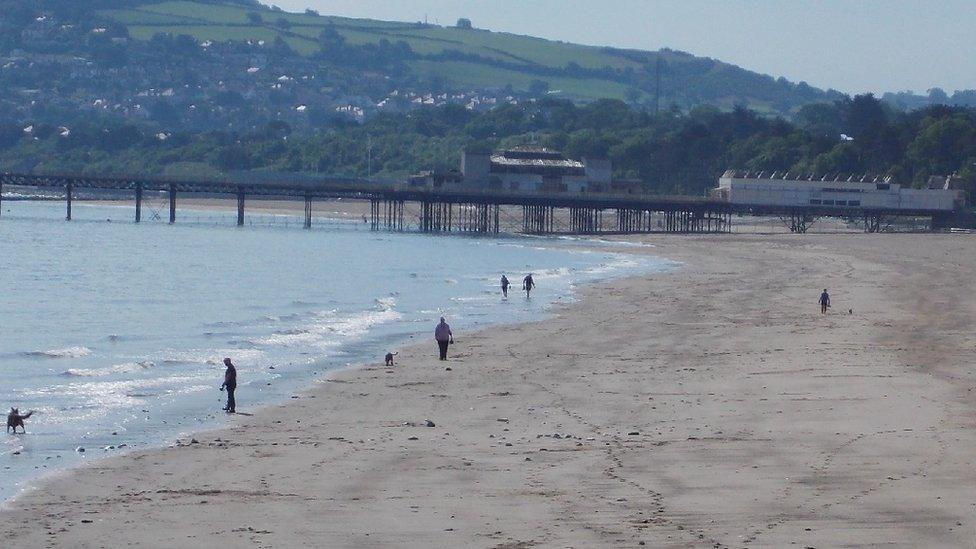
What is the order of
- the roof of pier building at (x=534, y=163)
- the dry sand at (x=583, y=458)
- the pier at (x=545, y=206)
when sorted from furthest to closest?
the roof of pier building at (x=534, y=163)
the pier at (x=545, y=206)
the dry sand at (x=583, y=458)

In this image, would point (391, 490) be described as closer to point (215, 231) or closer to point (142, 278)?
point (142, 278)

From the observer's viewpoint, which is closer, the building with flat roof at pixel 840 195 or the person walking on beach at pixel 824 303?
the person walking on beach at pixel 824 303

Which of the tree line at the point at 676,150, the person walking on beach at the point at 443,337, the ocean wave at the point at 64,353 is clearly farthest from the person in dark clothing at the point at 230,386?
the tree line at the point at 676,150

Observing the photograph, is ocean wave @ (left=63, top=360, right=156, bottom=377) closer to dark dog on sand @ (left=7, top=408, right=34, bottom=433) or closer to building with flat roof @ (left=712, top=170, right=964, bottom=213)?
dark dog on sand @ (left=7, top=408, right=34, bottom=433)

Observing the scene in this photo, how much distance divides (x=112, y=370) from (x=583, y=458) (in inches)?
507

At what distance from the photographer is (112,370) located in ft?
88.2

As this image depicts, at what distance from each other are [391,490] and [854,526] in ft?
15.4

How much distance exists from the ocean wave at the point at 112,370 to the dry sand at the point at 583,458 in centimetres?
387

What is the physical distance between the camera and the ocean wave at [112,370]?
26.2m

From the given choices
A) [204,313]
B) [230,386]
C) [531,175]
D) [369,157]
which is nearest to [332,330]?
[204,313]

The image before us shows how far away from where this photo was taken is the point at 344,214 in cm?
13462

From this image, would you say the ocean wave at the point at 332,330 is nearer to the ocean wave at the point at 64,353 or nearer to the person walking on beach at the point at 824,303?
the ocean wave at the point at 64,353

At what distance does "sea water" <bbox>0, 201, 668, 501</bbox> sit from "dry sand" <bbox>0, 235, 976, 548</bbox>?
1.23m

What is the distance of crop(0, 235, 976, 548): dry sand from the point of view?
525 inches
